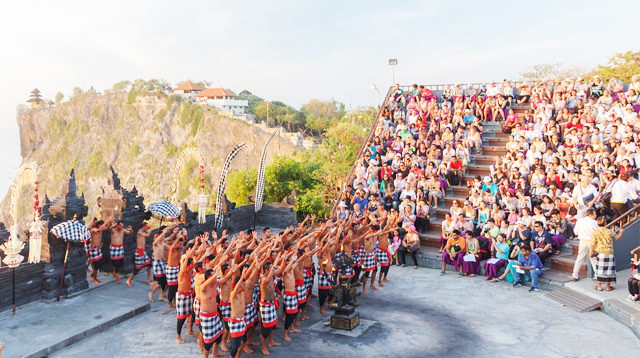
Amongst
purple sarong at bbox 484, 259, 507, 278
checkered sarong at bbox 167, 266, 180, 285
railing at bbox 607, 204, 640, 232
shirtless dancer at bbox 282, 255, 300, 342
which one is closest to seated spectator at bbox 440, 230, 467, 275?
purple sarong at bbox 484, 259, 507, 278

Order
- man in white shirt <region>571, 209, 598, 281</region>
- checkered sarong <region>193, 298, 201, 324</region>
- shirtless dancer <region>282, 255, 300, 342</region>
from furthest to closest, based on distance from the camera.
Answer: man in white shirt <region>571, 209, 598, 281</region>
shirtless dancer <region>282, 255, 300, 342</region>
checkered sarong <region>193, 298, 201, 324</region>

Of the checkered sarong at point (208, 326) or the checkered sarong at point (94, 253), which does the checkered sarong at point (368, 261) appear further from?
the checkered sarong at point (94, 253)

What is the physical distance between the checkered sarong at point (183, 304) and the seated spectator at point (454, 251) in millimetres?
7185

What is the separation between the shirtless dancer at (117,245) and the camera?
11898mm

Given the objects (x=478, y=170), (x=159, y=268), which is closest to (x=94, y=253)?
(x=159, y=268)

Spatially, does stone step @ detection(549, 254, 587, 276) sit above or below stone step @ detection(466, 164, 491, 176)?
below

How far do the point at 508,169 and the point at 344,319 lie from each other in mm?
8948

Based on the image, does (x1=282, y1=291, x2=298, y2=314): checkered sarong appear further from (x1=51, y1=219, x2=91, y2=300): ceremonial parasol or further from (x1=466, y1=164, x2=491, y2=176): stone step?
(x1=466, y1=164, x2=491, y2=176): stone step

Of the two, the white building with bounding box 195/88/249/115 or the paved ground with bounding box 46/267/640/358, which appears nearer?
the paved ground with bounding box 46/267/640/358

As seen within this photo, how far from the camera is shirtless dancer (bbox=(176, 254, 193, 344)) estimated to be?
8797 mm

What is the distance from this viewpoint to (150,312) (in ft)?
34.2

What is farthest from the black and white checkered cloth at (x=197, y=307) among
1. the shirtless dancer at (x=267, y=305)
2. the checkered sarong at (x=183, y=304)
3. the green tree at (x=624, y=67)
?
the green tree at (x=624, y=67)

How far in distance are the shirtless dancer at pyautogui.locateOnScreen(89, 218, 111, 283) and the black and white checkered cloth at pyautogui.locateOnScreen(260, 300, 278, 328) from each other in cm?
523

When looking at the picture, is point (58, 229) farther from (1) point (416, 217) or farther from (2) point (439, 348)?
(1) point (416, 217)
